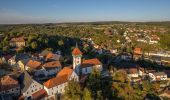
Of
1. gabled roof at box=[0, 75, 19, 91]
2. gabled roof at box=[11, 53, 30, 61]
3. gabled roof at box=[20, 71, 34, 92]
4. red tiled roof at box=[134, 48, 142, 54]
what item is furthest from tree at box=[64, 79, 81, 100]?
red tiled roof at box=[134, 48, 142, 54]

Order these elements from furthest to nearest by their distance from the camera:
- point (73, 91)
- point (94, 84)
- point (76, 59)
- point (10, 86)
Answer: point (76, 59) → point (94, 84) → point (10, 86) → point (73, 91)

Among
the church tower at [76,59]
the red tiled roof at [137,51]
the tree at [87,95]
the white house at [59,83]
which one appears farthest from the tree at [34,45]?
the red tiled roof at [137,51]

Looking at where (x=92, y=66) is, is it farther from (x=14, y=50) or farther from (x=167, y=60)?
(x=167, y=60)

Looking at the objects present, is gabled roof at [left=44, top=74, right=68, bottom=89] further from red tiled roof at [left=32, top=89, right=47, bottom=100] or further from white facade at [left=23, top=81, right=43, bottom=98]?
white facade at [left=23, top=81, right=43, bottom=98]

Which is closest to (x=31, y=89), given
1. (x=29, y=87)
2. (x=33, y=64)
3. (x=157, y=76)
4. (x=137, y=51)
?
(x=29, y=87)

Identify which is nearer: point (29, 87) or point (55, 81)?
point (29, 87)

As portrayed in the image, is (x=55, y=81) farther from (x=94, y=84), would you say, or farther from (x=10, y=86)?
(x=10, y=86)

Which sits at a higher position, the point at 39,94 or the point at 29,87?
the point at 29,87
